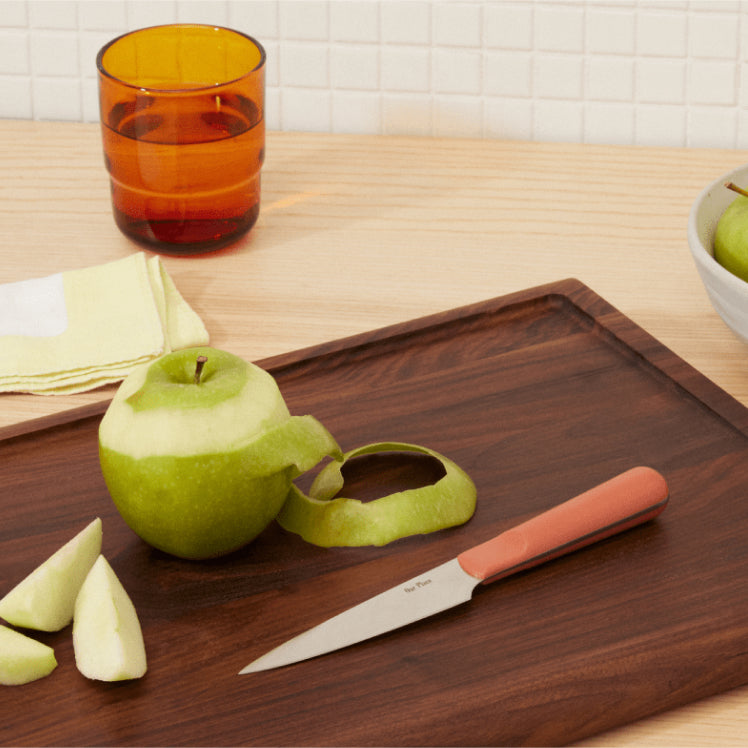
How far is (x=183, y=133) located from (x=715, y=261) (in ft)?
1.72

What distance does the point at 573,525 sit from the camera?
2.52 ft

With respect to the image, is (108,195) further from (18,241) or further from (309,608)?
Result: (309,608)

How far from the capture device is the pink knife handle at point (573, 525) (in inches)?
29.5

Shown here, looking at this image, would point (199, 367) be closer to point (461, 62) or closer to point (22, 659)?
point (22, 659)

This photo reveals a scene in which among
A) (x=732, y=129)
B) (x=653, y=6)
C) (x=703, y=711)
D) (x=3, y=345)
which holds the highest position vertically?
(x=653, y=6)

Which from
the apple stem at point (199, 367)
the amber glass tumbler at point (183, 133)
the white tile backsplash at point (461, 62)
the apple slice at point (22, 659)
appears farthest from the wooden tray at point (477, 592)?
the white tile backsplash at point (461, 62)

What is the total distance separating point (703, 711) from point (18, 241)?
870 mm

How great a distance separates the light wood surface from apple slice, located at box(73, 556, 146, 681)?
0.75 ft

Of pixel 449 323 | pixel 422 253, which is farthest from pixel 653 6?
pixel 449 323

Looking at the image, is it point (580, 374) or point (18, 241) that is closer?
point (580, 374)

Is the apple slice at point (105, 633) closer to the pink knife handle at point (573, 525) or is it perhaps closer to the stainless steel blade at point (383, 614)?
the stainless steel blade at point (383, 614)

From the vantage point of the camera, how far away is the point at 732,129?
4.57ft

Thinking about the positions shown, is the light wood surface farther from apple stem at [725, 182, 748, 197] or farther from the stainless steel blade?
the stainless steel blade

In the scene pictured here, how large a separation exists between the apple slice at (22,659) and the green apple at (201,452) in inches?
4.2
